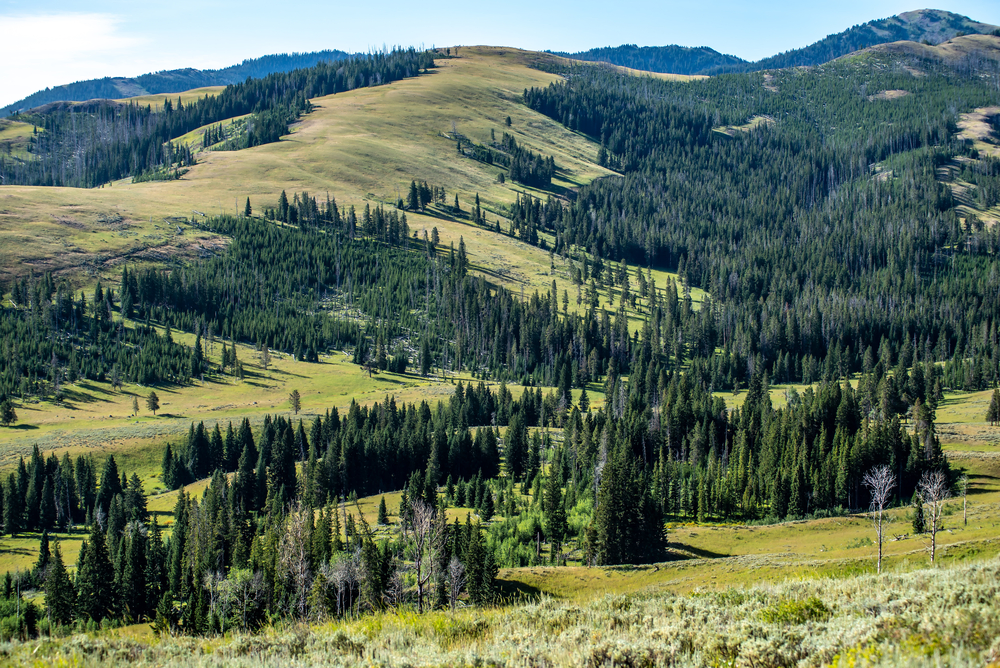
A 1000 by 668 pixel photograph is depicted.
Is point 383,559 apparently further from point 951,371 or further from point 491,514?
point 951,371

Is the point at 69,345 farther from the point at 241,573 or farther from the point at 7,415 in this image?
the point at 241,573

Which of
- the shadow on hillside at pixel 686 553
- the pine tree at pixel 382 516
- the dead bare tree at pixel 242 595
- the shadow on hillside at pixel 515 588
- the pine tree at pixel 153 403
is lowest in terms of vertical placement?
the pine tree at pixel 382 516

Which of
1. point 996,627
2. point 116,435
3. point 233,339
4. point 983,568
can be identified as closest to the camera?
point 996,627

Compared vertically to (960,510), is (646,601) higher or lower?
higher

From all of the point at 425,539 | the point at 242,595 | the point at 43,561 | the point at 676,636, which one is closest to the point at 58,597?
the point at 43,561

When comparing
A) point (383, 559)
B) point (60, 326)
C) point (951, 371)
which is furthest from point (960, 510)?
point (60, 326)

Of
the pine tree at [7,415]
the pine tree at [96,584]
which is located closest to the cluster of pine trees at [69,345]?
the pine tree at [7,415]

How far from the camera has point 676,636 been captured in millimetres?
18469

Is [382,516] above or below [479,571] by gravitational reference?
below

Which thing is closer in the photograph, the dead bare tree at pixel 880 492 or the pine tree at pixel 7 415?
the dead bare tree at pixel 880 492

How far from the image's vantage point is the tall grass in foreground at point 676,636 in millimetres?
15609

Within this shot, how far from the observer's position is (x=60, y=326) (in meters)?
174

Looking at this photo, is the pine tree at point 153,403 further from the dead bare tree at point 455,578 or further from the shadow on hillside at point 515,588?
the shadow on hillside at point 515,588

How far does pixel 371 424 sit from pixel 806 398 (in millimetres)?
90668
